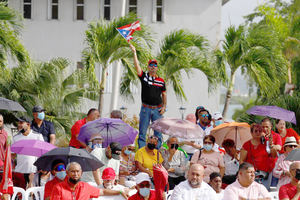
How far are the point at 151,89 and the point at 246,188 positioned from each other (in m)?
4.15

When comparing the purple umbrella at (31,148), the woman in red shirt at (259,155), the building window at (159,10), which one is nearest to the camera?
the purple umbrella at (31,148)

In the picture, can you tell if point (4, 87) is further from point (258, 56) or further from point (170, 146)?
point (258, 56)

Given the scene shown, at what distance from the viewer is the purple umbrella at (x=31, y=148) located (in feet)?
30.3

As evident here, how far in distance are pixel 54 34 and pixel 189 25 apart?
18.1 ft

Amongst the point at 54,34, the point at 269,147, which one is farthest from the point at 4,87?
the point at 54,34

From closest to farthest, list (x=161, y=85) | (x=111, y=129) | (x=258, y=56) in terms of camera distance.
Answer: (x=111, y=129) < (x=161, y=85) < (x=258, y=56)

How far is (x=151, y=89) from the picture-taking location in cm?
1174

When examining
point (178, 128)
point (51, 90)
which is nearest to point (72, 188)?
point (178, 128)

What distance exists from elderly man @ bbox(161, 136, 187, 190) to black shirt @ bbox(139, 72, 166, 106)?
1.60m

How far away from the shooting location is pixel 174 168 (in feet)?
33.5

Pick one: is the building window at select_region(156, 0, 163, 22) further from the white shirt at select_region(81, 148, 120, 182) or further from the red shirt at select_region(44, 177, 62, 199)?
the red shirt at select_region(44, 177, 62, 199)

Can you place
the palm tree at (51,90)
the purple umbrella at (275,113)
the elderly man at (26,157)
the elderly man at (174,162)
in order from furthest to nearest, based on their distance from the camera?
the palm tree at (51,90) → the purple umbrella at (275,113) → the elderly man at (174,162) → the elderly man at (26,157)

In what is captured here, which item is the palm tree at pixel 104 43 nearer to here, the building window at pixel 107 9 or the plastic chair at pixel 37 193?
the plastic chair at pixel 37 193

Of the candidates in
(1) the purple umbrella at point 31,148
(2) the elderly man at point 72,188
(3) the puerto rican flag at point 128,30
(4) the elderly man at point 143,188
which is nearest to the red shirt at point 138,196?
(4) the elderly man at point 143,188
